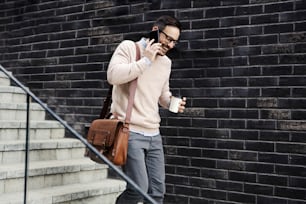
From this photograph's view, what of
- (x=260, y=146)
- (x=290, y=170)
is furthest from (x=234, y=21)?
(x=290, y=170)

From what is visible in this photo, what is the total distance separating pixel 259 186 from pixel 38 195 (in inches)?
72.6

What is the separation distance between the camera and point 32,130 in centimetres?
434

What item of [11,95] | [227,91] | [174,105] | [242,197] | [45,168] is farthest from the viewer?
[11,95]

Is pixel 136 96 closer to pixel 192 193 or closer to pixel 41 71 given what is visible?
pixel 192 193

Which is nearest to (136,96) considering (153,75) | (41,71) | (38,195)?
(153,75)

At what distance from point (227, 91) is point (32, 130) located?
6.15 ft

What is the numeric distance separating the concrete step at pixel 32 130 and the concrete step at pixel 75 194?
2.35 feet

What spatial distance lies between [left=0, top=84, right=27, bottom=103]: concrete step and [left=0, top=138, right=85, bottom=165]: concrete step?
799 mm

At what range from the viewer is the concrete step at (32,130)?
13.2 ft

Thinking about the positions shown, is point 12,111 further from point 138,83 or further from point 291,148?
point 291,148

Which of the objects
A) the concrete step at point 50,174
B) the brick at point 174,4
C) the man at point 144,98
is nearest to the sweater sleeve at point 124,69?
the man at point 144,98

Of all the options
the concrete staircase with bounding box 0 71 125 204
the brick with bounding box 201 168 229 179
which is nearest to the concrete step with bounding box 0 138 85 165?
the concrete staircase with bounding box 0 71 125 204

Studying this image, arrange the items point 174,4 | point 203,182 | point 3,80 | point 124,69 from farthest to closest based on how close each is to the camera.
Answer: point 3,80
point 174,4
point 203,182
point 124,69

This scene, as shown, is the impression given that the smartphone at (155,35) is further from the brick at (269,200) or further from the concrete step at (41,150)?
the brick at (269,200)
